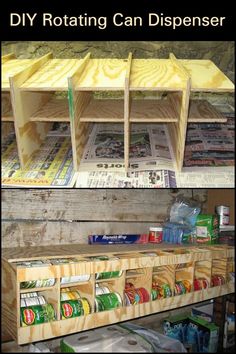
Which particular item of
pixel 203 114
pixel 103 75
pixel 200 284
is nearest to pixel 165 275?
pixel 200 284

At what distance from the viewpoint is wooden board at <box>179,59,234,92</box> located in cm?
102

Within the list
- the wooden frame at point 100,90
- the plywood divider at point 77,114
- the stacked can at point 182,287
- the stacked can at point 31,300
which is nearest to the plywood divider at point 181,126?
the wooden frame at point 100,90

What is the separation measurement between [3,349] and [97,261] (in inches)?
16.0

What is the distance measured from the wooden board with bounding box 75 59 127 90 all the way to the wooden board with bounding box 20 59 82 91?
0.04 metres

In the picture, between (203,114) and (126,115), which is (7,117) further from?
(203,114)

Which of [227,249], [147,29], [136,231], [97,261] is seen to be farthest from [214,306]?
[147,29]

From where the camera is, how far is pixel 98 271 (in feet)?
3.48

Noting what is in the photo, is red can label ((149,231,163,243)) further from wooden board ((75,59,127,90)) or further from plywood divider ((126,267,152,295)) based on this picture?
wooden board ((75,59,127,90))

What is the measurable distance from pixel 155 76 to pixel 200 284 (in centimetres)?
70

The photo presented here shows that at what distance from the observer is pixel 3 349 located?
1160 millimetres

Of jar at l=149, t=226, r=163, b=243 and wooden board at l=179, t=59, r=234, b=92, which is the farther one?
jar at l=149, t=226, r=163, b=243

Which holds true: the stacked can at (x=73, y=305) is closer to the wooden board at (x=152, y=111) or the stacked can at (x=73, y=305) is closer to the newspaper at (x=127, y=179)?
the newspaper at (x=127, y=179)

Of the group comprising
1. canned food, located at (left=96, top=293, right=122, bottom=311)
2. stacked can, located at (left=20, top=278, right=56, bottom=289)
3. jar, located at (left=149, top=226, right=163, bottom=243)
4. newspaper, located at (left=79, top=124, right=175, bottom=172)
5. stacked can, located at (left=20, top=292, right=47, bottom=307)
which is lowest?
canned food, located at (left=96, top=293, right=122, bottom=311)

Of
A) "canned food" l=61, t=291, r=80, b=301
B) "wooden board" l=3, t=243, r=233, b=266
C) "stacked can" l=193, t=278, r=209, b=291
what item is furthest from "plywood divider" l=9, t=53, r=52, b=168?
"stacked can" l=193, t=278, r=209, b=291
